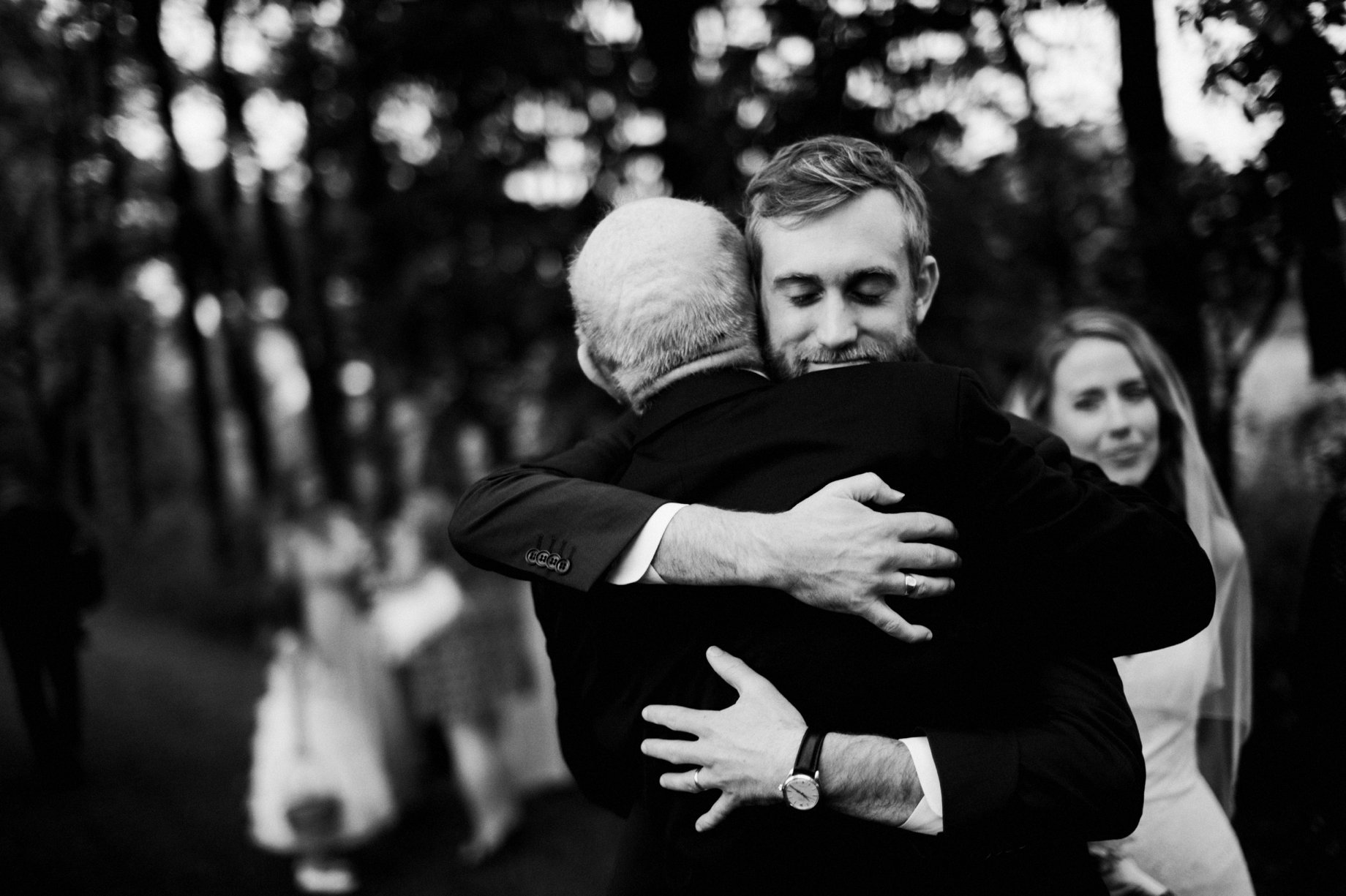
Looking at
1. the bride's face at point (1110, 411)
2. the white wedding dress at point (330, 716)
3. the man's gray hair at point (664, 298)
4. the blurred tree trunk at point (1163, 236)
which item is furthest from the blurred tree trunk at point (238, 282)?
the man's gray hair at point (664, 298)

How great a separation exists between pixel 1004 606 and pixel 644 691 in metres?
0.56

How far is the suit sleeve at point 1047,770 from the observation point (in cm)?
137

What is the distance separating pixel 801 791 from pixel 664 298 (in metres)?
0.74

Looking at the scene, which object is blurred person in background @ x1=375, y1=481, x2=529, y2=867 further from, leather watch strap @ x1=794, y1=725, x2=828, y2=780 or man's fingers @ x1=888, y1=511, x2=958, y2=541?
man's fingers @ x1=888, y1=511, x2=958, y2=541

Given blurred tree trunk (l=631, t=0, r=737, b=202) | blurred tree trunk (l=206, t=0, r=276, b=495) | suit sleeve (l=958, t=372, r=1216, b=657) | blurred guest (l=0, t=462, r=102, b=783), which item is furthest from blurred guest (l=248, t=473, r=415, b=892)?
suit sleeve (l=958, t=372, r=1216, b=657)

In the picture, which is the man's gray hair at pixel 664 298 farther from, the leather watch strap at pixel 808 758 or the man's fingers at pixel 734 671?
the leather watch strap at pixel 808 758

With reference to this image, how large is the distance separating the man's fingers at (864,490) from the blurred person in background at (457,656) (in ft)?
15.3

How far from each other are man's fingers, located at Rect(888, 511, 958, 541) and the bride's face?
1.53 metres

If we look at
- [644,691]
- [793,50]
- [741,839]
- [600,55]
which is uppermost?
[600,55]

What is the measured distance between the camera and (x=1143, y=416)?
8.88 feet

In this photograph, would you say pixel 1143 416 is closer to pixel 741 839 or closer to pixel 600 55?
pixel 741 839

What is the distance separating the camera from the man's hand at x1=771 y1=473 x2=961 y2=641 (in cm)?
130

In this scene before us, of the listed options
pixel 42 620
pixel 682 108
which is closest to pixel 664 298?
pixel 42 620

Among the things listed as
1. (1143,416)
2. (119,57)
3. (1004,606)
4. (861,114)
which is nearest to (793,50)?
(861,114)
